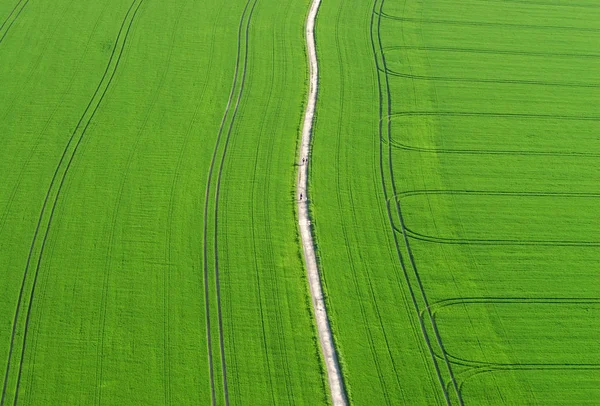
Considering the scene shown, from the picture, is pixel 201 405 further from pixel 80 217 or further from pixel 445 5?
pixel 445 5

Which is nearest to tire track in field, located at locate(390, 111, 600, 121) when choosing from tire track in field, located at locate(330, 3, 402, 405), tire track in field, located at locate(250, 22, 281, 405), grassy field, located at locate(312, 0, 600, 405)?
grassy field, located at locate(312, 0, 600, 405)

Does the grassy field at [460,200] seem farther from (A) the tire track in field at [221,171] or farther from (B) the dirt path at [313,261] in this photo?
(A) the tire track in field at [221,171]

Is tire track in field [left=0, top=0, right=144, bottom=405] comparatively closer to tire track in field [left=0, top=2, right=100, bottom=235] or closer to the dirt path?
tire track in field [left=0, top=2, right=100, bottom=235]

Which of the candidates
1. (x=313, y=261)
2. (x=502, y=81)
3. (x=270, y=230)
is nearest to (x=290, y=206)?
(x=270, y=230)

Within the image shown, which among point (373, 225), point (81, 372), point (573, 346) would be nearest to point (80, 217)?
point (81, 372)

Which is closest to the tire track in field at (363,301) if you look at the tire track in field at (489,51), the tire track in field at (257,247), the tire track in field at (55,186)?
the tire track in field at (257,247)

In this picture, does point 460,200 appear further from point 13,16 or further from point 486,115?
point 13,16
